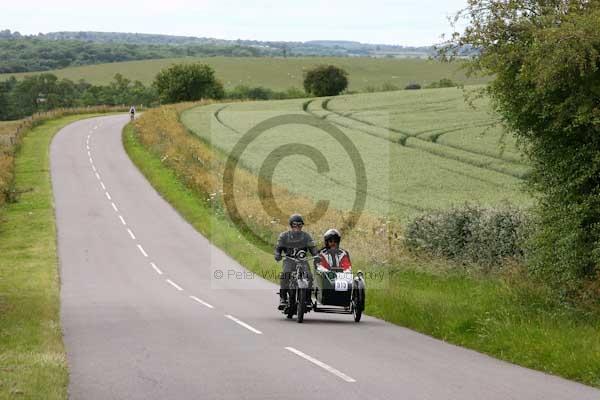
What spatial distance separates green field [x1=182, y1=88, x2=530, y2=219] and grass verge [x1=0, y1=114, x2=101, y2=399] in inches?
444

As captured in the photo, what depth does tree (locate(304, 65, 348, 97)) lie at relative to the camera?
117438mm

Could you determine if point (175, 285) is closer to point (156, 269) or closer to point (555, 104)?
point (156, 269)

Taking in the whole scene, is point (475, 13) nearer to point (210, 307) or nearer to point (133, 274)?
point (210, 307)

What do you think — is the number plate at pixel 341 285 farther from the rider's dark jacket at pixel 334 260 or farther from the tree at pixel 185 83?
the tree at pixel 185 83

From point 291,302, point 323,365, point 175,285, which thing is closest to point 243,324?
point 291,302

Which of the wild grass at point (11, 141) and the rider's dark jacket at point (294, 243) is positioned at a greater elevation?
the rider's dark jacket at point (294, 243)

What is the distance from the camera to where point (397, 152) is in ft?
167

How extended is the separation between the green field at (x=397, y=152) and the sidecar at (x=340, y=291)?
546 centimetres

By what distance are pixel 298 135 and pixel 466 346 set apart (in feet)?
159

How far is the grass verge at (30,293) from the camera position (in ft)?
38.8

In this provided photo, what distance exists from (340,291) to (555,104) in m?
5.75

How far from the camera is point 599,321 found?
48.5ft

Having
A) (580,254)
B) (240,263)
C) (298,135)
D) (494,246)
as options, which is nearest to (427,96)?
(298,135)

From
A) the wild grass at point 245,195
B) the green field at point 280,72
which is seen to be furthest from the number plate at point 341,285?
the green field at point 280,72
